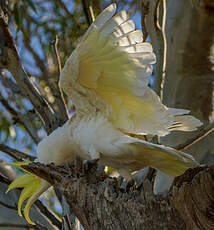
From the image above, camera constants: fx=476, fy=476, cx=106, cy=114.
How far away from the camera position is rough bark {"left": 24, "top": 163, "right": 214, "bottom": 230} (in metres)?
1.29

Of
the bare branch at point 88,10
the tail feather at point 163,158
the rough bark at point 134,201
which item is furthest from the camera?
the bare branch at point 88,10

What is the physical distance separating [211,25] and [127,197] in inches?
50.6

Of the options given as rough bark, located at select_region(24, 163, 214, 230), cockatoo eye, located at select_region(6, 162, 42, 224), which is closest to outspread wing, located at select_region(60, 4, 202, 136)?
rough bark, located at select_region(24, 163, 214, 230)

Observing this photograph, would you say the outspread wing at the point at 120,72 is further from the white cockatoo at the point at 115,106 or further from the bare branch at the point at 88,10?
the bare branch at the point at 88,10

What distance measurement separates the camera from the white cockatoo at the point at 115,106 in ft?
5.58

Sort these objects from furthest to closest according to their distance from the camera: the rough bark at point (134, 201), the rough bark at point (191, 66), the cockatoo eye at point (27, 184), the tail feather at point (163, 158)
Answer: the rough bark at point (191, 66), the cockatoo eye at point (27, 184), the tail feather at point (163, 158), the rough bark at point (134, 201)

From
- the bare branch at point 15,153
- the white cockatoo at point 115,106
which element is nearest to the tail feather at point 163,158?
the white cockatoo at point 115,106

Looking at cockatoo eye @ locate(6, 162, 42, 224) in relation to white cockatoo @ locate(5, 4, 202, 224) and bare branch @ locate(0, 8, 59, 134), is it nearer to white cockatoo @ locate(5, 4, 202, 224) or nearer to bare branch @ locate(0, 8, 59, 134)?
white cockatoo @ locate(5, 4, 202, 224)

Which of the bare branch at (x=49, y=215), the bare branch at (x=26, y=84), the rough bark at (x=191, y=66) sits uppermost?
the bare branch at (x=26, y=84)

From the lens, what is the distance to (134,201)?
55.2 inches

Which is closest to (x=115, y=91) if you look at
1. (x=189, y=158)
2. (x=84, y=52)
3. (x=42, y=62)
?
(x=84, y=52)

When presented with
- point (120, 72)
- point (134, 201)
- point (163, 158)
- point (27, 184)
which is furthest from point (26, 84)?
point (134, 201)

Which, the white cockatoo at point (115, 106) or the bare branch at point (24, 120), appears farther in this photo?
the bare branch at point (24, 120)

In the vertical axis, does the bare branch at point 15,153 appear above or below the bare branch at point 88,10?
below
